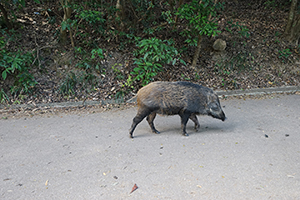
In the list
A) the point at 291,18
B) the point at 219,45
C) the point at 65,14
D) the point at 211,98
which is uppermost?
the point at 65,14

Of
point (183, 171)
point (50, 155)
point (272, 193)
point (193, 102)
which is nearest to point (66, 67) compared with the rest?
point (50, 155)

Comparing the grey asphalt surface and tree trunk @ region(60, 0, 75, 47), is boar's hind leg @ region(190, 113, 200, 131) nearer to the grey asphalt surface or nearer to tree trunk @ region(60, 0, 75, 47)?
the grey asphalt surface

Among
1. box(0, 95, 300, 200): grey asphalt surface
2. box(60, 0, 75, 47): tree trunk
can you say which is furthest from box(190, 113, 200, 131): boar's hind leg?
box(60, 0, 75, 47): tree trunk

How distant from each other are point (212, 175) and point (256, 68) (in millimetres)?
6300

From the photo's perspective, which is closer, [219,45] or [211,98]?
[211,98]

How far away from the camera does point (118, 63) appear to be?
8.03 metres

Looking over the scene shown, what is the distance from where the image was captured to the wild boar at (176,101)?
186 inches

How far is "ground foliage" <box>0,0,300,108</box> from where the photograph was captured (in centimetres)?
718

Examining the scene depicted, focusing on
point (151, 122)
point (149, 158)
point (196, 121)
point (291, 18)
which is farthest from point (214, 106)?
point (291, 18)

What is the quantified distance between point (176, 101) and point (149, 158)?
1.22 m

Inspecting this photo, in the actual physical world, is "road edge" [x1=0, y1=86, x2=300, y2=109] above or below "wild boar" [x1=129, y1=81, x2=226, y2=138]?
below

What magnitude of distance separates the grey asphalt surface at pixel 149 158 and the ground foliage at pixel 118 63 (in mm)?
1369

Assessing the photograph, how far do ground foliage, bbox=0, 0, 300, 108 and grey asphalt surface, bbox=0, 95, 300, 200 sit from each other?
4.49 ft

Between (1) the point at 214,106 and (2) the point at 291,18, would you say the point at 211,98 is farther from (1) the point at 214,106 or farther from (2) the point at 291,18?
(2) the point at 291,18
